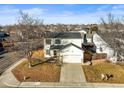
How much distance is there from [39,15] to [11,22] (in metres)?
1.26

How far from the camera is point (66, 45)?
513 inches

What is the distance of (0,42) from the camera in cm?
1420

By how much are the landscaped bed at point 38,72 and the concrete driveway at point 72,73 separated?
0.86ft

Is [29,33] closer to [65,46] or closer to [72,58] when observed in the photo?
[65,46]

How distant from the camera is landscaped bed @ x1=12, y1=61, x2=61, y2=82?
9.80 meters

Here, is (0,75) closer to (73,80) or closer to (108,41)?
(73,80)

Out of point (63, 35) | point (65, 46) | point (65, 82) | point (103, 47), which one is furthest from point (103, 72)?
Result: point (63, 35)

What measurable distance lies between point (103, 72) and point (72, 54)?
9.05 ft

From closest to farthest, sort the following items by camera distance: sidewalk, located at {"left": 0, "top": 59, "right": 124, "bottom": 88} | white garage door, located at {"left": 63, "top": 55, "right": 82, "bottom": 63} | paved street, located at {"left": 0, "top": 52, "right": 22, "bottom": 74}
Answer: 1. sidewalk, located at {"left": 0, "top": 59, "right": 124, "bottom": 88}
2. paved street, located at {"left": 0, "top": 52, "right": 22, "bottom": 74}
3. white garage door, located at {"left": 63, "top": 55, "right": 82, "bottom": 63}

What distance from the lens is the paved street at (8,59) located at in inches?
478

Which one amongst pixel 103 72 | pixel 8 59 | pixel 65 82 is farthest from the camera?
pixel 8 59

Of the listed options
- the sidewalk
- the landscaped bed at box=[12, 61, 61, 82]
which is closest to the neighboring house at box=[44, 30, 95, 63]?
the landscaped bed at box=[12, 61, 61, 82]

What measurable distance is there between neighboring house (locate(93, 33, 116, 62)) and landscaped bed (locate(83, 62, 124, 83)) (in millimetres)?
515

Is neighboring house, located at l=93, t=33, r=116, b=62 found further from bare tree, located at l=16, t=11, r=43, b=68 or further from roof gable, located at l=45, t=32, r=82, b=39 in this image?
bare tree, located at l=16, t=11, r=43, b=68
